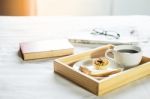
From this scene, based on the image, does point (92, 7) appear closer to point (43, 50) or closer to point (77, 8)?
point (77, 8)

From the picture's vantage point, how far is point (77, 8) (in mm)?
3129

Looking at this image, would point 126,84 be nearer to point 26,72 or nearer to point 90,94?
point 90,94

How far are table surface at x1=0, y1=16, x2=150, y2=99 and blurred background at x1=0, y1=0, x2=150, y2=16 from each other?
3.98 ft

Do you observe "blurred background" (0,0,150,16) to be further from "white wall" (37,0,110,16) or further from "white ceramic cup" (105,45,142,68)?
"white ceramic cup" (105,45,142,68)

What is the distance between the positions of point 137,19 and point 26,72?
99 cm

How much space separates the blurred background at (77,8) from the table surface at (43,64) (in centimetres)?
121

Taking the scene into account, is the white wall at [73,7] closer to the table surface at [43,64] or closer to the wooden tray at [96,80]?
the table surface at [43,64]

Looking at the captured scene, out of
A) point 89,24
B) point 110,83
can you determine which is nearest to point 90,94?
point 110,83

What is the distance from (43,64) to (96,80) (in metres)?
0.32

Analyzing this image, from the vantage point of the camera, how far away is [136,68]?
980 mm

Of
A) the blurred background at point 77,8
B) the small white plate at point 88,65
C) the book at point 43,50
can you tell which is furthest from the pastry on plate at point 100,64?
the blurred background at point 77,8

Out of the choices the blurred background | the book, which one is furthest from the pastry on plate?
the blurred background

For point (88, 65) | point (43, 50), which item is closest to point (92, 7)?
point (43, 50)

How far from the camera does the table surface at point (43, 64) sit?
3.01 feet
